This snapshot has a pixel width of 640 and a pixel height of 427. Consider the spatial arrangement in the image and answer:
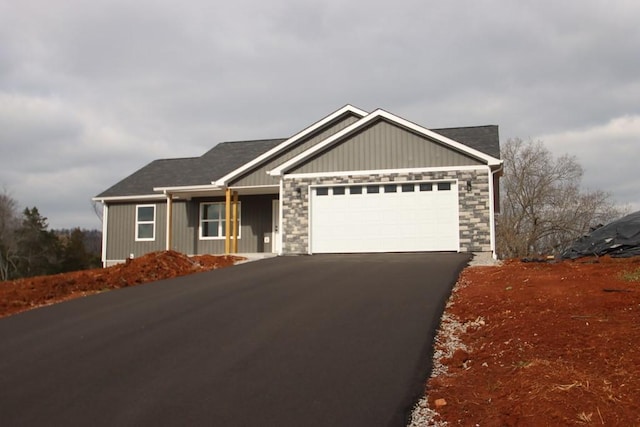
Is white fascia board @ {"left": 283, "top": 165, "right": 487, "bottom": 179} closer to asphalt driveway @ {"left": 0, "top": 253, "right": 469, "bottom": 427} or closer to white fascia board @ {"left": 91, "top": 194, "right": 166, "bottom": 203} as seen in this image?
asphalt driveway @ {"left": 0, "top": 253, "right": 469, "bottom": 427}

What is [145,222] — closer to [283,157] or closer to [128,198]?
[128,198]

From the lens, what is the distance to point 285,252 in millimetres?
17266

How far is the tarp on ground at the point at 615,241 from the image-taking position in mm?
12836

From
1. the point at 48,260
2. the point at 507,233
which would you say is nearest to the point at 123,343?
the point at 507,233

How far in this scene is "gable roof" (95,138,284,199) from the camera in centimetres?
2159

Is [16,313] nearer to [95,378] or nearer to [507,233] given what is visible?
[95,378]

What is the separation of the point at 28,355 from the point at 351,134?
12147mm

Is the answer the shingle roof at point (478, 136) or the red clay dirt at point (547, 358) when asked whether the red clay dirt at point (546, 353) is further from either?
the shingle roof at point (478, 136)

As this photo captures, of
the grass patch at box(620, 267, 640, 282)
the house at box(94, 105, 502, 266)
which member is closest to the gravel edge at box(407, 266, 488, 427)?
the grass patch at box(620, 267, 640, 282)

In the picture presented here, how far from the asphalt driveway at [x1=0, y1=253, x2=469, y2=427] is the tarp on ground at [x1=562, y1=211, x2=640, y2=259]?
4872 mm

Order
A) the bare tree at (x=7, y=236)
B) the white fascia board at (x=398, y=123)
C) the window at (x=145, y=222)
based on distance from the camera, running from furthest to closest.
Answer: the bare tree at (x=7, y=236) < the window at (x=145, y=222) < the white fascia board at (x=398, y=123)

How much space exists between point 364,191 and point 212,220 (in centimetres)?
696

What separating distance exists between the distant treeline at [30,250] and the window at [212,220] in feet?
79.3

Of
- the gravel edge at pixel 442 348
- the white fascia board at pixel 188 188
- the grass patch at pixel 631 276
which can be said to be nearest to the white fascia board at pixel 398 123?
the white fascia board at pixel 188 188
